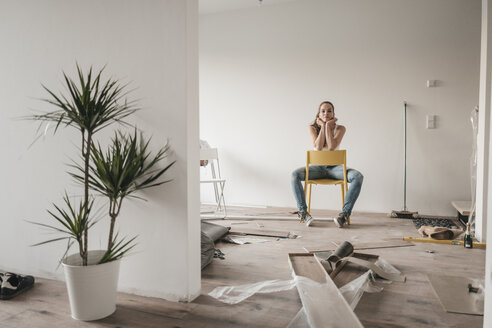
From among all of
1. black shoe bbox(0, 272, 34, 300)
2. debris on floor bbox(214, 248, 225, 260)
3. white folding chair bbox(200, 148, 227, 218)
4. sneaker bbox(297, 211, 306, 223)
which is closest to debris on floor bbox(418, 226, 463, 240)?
sneaker bbox(297, 211, 306, 223)

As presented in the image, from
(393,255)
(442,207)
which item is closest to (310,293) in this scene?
(393,255)

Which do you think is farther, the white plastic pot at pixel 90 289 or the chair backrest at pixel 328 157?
the chair backrest at pixel 328 157

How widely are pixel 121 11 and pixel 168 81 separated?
0.47m

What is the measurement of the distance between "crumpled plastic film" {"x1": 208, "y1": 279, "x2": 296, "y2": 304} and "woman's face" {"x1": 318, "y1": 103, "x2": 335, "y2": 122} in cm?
244

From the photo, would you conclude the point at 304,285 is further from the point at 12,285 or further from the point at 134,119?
the point at 12,285

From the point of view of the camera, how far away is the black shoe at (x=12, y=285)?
2.06m

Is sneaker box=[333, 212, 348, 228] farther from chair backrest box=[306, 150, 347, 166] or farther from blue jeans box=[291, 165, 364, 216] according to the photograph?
chair backrest box=[306, 150, 347, 166]

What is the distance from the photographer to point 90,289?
182 centimetres

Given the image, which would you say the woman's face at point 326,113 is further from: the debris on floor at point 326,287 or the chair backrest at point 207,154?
the debris on floor at point 326,287

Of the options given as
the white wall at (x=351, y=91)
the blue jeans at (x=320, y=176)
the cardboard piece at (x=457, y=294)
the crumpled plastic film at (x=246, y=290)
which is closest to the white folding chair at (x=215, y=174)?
the white wall at (x=351, y=91)

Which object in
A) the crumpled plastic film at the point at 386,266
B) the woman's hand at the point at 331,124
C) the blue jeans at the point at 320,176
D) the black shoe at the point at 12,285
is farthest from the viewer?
the woman's hand at the point at 331,124

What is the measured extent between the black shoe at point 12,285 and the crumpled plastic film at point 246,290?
100 centimetres

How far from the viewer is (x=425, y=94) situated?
14.8 feet

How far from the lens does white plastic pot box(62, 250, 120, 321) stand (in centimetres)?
180
